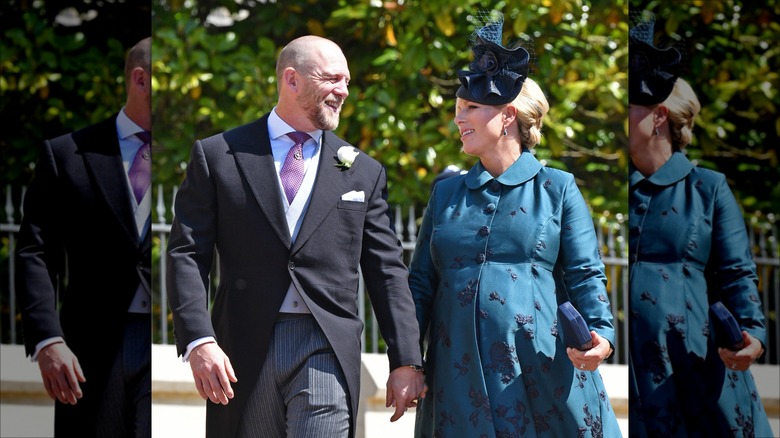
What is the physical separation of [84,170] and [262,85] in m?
0.85

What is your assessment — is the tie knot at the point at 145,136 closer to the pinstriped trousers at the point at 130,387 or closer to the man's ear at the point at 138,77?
the man's ear at the point at 138,77

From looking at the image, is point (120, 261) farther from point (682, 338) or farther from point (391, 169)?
point (682, 338)

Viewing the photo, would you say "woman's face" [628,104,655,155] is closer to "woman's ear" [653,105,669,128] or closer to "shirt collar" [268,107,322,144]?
"woman's ear" [653,105,669,128]

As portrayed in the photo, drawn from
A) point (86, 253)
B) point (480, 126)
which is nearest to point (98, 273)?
point (86, 253)

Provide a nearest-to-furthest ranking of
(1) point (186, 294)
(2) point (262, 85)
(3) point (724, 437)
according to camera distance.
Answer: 1. (1) point (186, 294)
2. (2) point (262, 85)
3. (3) point (724, 437)

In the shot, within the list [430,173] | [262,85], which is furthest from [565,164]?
[262,85]

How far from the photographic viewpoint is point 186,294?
4297 mm

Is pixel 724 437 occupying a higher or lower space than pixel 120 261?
lower

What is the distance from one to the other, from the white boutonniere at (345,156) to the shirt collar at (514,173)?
47 centimetres

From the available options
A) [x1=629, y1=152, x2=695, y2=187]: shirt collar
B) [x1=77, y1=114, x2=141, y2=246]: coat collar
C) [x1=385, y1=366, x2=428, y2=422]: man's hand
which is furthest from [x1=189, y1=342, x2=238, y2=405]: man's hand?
[x1=629, y1=152, x2=695, y2=187]: shirt collar

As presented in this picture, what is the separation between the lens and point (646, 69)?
498 cm

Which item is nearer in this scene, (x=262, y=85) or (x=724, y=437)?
(x=262, y=85)

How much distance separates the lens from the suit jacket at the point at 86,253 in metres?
4.76

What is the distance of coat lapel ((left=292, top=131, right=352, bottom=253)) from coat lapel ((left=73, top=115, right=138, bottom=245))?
0.85m
